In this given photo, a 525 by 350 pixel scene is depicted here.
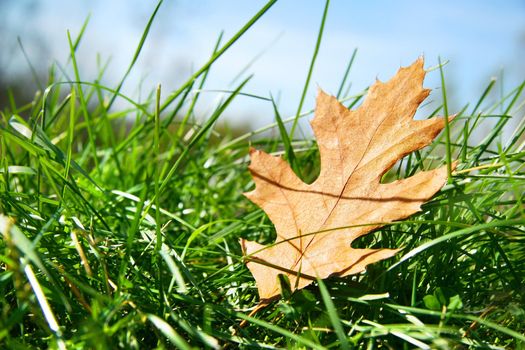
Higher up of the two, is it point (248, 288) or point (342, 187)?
point (342, 187)

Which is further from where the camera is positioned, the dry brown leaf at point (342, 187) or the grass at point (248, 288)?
the dry brown leaf at point (342, 187)

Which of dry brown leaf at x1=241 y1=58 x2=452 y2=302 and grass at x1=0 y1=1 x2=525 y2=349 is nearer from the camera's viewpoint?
grass at x1=0 y1=1 x2=525 y2=349

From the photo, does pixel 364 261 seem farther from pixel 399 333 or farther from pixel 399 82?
pixel 399 82

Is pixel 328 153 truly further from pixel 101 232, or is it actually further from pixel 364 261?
pixel 101 232

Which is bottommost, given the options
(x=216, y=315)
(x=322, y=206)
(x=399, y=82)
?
(x=216, y=315)

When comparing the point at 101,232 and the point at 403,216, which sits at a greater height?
the point at 403,216

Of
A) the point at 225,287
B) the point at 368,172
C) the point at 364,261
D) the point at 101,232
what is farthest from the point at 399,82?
the point at 101,232

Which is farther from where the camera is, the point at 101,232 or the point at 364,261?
the point at 101,232

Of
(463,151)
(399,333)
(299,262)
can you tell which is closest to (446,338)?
(399,333)
